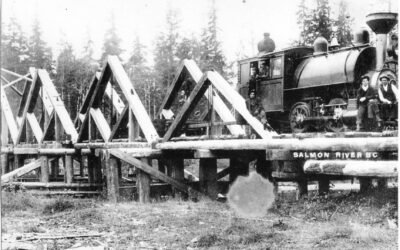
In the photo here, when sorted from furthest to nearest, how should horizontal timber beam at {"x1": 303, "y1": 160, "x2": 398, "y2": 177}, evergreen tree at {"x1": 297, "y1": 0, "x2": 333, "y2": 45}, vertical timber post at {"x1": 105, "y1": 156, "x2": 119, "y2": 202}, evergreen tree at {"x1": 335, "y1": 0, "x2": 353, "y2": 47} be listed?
evergreen tree at {"x1": 335, "y1": 0, "x2": 353, "y2": 47}, evergreen tree at {"x1": 297, "y1": 0, "x2": 333, "y2": 45}, vertical timber post at {"x1": 105, "y1": 156, "x2": 119, "y2": 202}, horizontal timber beam at {"x1": 303, "y1": 160, "x2": 398, "y2": 177}

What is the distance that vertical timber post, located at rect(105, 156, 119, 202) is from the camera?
Answer: 1140 cm

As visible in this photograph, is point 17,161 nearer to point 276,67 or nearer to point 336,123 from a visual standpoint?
point 276,67

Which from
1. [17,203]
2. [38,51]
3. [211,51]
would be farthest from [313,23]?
[17,203]

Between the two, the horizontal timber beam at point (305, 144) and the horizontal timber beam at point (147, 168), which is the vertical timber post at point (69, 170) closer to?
the horizontal timber beam at point (147, 168)

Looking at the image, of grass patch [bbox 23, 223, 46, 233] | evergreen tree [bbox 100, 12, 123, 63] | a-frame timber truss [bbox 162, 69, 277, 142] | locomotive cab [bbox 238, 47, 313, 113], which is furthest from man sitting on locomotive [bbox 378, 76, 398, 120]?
evergreen tree [bbox 100, 12, 123, 63]

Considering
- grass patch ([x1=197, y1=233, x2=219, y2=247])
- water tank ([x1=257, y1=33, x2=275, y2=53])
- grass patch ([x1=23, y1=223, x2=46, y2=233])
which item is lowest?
grass patch ([x1=23, y1=223, x2=46, y2=233])

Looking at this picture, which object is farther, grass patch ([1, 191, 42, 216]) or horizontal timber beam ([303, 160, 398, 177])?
grass patch ([1, 191, 42, 216])

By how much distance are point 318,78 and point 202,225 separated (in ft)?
27.3

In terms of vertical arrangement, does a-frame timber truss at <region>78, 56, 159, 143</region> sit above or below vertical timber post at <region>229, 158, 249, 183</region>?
above

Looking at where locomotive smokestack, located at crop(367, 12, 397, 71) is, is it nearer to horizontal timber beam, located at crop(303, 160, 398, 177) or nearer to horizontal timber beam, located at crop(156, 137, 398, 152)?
horizontal timber beam, located at crop(156, 137, 398, 152)

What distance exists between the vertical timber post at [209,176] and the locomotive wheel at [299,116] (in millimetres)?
4953

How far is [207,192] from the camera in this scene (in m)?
10.9

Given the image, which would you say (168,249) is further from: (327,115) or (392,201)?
(327,115)

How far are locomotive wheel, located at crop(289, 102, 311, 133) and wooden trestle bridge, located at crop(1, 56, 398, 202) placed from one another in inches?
136
